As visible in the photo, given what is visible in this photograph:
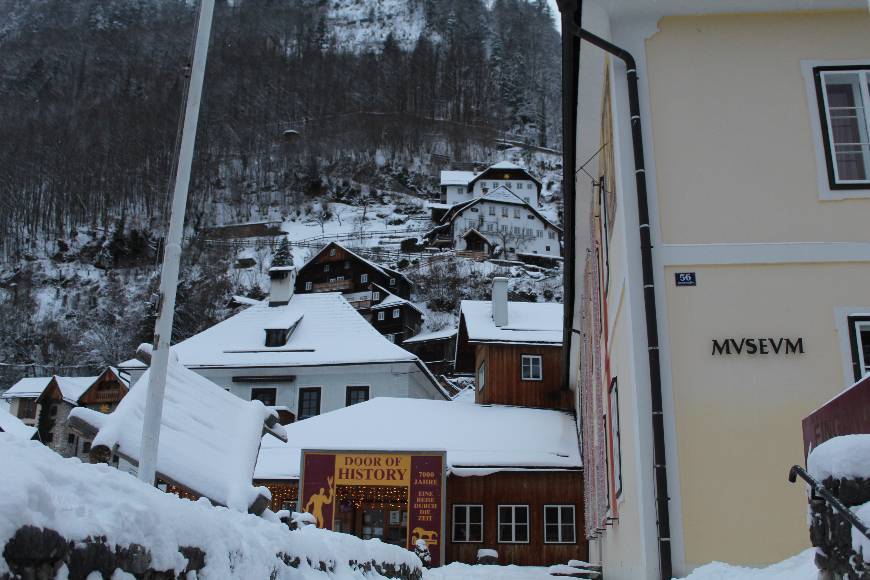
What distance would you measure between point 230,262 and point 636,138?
75451 mm

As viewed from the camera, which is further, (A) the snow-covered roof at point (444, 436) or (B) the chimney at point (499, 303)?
(B) the chimney at point (499, 303)

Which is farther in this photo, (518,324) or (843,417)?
(518,324)

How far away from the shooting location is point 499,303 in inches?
1079

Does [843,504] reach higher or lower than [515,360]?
lower

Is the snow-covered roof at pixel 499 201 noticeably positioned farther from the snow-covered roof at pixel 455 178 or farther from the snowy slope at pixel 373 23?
the snowy slope at pixel 373 23

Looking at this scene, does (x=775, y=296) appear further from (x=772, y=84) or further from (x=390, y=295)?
(x=390, y=295)

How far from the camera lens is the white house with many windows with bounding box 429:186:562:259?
7844 centimetres

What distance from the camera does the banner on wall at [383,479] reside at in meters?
19.8

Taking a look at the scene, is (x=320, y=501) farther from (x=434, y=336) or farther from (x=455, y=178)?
(x=455, y=178)

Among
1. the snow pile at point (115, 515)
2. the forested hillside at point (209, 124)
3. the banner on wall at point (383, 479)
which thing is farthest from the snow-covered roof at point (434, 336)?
the snow pile at point (115, 515)

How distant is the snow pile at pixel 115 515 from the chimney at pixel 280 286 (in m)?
33.2

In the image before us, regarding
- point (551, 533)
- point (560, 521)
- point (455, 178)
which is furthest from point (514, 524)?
point (455, 178)

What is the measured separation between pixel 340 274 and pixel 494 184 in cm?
2728

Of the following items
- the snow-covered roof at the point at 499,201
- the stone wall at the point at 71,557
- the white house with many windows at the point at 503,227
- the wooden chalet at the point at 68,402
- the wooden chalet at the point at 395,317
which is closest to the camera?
the stone wall at the point at 71,557
